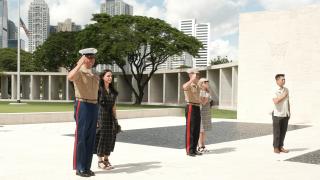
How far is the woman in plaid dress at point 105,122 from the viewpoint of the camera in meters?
6.16

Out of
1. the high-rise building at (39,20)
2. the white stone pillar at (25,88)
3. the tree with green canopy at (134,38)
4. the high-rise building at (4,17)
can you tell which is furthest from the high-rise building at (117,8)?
the tree with green canopy at (134,38)

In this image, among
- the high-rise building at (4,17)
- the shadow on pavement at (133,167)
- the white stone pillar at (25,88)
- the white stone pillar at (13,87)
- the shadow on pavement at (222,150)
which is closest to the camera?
the shadow on pavement at (133,167)

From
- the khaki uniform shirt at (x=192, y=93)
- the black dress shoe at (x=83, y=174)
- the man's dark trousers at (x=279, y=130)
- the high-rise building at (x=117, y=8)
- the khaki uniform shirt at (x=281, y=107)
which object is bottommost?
the black dress shoe at (x=83, y=174)

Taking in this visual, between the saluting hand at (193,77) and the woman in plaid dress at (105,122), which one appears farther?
the saluting hand at (193,77)

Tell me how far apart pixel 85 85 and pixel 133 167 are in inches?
60.5

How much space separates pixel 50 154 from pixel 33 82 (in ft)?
164

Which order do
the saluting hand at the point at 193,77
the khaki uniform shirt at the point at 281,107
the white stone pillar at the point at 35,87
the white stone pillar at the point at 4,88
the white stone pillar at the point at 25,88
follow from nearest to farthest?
the saluting hand at the point at 193,77 < the khaki uniform shirt at the point at 281,107 < the white stone pillar at the point at 35,87 < the white stone pillar at the point at 4,88 < the white stone pillar at the point at 25,88

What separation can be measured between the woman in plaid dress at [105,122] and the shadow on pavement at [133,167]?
16cm

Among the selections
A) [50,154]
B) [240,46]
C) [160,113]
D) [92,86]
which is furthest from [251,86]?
[92,86]

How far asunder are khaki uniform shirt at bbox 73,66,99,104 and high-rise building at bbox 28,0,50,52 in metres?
73.8

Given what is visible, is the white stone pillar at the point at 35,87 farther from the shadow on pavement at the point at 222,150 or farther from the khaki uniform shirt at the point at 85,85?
A: the khaki uniform shirt at the point at 85,85

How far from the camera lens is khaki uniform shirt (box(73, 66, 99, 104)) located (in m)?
5.56

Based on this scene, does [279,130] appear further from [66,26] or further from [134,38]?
[66,26]

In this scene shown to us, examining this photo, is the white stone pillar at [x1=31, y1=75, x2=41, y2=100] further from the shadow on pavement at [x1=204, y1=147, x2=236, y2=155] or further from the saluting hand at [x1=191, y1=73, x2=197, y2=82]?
the saluting hand at [x1=191, y1=73, x2=197, y2=82]
